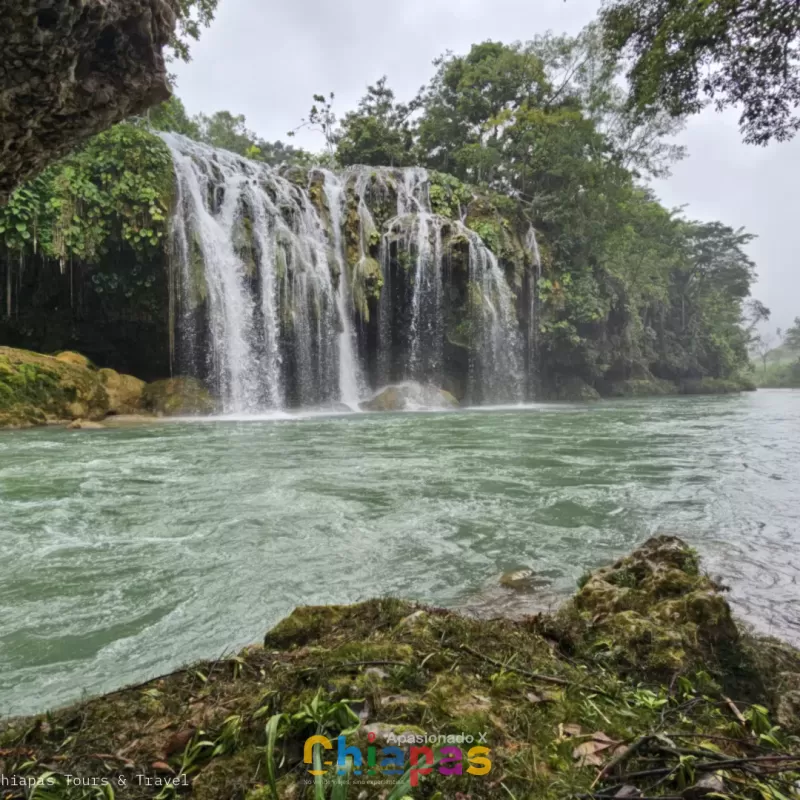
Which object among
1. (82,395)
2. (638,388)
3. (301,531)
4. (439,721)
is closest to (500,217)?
(638,388)

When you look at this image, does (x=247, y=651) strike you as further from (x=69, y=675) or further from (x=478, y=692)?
(x=69, y=675)

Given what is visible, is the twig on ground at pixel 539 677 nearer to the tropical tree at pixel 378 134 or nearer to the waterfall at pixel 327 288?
the waterfall at pixel 327 288

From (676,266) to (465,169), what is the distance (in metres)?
21.3

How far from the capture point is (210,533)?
3.99 meters

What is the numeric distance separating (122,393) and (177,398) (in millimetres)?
1304

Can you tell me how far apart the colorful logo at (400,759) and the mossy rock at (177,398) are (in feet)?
44.1

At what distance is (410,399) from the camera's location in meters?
17.3

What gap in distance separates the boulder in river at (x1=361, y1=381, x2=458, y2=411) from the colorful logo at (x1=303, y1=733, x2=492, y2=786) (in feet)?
50.0

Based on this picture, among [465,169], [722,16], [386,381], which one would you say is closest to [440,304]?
[386,381]

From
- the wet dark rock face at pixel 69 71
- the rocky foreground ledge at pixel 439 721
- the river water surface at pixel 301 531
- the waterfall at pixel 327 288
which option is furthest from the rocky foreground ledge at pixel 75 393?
the rocky foreground ledge at pixel 439 721

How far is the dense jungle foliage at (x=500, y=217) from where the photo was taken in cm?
1327

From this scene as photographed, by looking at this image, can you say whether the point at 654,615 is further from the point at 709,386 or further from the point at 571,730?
the point at 709,386

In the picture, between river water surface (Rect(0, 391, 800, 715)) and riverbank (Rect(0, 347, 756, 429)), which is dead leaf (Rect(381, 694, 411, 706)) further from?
riverbank (Rect(0, 347, 756, 429))

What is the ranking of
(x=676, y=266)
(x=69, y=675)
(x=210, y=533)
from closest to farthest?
(x=69, y=675) < (x=210, y=533) < (x=676, y=266)
